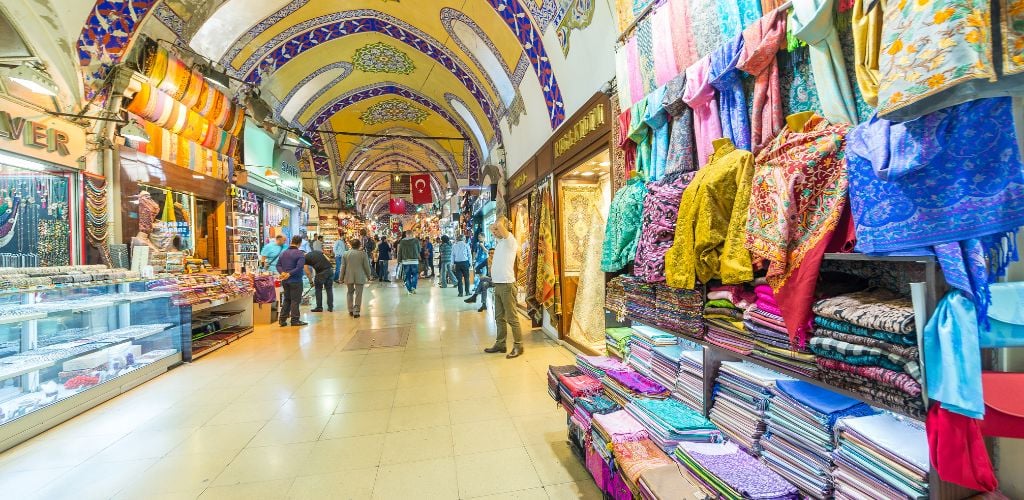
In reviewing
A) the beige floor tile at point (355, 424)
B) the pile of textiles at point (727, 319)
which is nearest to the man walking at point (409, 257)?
the beige floor tile at point (355, 424)

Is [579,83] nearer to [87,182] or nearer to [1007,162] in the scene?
[1007,162]

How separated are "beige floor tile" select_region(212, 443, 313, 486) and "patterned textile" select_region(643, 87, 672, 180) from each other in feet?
9.00

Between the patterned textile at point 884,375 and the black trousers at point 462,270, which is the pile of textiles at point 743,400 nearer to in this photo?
the patterned textile at point 884,375

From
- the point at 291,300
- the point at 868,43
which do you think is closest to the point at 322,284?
the point at 291,300

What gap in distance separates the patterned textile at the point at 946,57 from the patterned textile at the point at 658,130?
4.14 ft

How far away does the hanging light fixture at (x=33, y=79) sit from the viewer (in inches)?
145

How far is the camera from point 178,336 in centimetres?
462

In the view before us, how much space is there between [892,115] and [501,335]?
4.12m

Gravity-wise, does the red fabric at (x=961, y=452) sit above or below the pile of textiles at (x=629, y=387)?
above

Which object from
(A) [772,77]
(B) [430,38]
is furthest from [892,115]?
(B) [430,38]

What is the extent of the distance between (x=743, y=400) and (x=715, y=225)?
2.31 feet

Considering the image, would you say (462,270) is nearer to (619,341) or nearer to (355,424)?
(355,424)

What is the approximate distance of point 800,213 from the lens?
129cm

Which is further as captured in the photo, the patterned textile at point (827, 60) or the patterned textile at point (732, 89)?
the patterned textile at point (732, 89)
